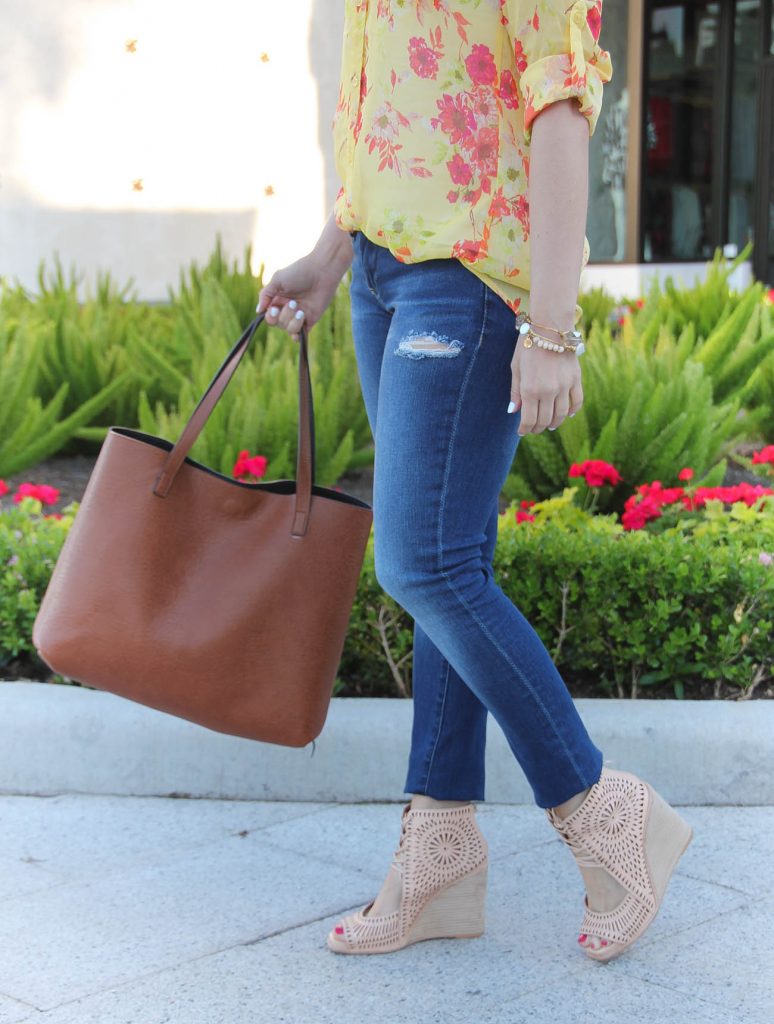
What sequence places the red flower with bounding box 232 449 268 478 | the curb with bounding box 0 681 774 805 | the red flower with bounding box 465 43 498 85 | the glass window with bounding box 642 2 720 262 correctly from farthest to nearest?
the glass window with bounding box 642 2 720 262 < the red flower with bounding box 232 449 268 478 < the curb with bounding box 0 681 774 805 < the red flower with bounding box 465 43 498 85

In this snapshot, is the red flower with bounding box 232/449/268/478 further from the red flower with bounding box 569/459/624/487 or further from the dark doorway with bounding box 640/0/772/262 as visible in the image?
the dark doorway with bounding box 640/0/772/262

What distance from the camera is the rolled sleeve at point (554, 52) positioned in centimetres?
160

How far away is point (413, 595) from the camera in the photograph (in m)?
1.76

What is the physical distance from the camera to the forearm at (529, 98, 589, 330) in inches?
63.4

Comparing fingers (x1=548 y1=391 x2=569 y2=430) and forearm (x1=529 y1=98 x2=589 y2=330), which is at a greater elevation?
forearm (x1=529 y1=98 x2=589 y2=330)

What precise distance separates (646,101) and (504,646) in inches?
477

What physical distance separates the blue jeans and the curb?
76 centimetres

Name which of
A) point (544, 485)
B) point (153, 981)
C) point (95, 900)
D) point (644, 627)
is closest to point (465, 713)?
point (153, 981)

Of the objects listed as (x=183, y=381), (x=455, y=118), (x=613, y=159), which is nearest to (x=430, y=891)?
(x=455, y=118)

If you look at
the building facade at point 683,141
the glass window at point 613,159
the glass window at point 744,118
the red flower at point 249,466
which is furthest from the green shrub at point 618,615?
the glass window at point 744,118

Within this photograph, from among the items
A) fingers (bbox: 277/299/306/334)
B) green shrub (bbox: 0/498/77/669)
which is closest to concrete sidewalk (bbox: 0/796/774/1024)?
green shrub (bbox: 0/498/77/669)

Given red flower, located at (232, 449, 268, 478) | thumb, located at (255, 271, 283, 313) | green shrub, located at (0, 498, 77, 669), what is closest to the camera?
thumb, located at (255, 271, 283, 313)

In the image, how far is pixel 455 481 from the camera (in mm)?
1729

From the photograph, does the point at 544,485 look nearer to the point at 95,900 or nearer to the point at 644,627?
the point at 644,627
